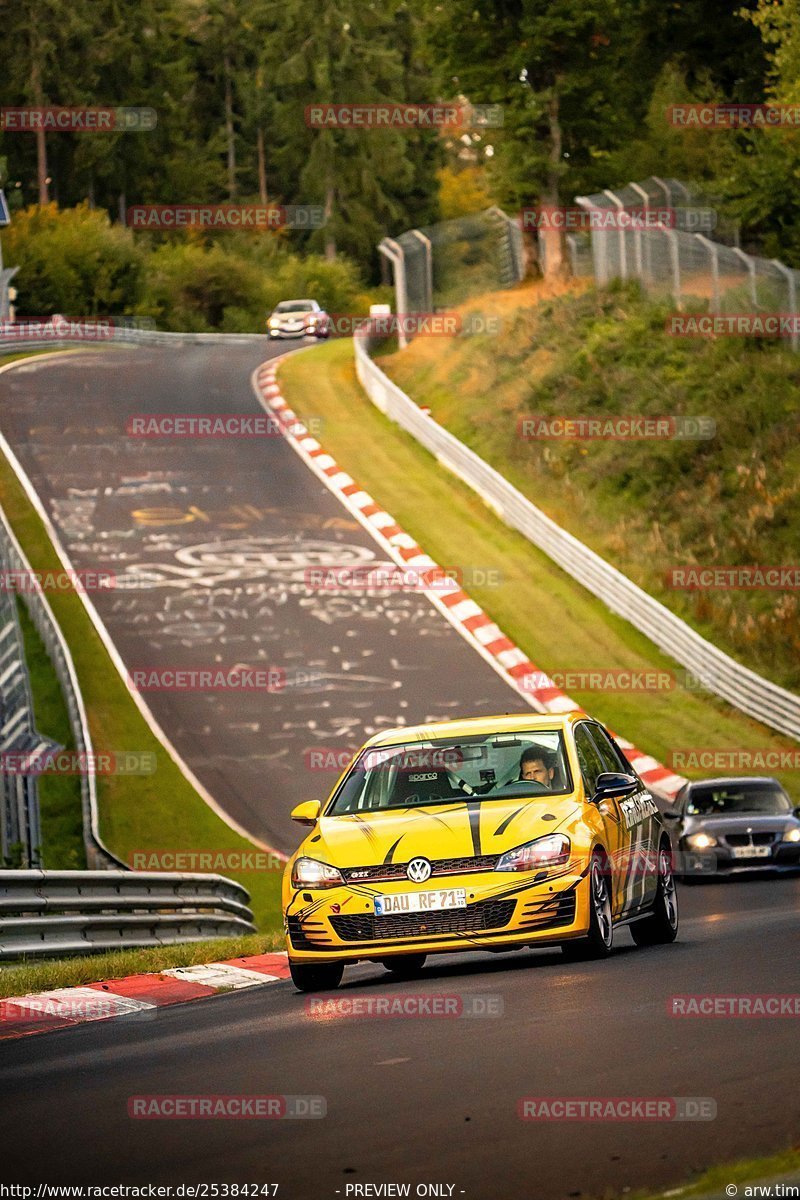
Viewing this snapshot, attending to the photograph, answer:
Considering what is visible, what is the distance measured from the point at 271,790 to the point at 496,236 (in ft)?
94.4

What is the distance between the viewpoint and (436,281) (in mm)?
48656

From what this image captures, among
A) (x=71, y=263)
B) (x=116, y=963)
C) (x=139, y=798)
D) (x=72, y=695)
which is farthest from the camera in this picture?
(x=71, y=263)

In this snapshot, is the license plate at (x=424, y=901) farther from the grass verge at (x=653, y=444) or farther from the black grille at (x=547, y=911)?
the grass verge at (x=653, y=444)

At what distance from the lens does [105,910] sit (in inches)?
591

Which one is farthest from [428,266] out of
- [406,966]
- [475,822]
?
[475,822]

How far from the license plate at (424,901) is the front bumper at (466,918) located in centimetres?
2

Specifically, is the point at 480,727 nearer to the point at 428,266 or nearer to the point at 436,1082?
the point at 436,1082

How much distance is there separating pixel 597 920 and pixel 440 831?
1031 mm

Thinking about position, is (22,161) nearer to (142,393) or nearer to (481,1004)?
(142,393)

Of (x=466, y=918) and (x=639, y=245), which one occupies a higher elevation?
(x=466, y=918)

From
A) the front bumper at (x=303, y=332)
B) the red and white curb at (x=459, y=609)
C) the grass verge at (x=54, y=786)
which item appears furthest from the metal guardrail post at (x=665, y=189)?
the grass verge at (x=54, y=786)

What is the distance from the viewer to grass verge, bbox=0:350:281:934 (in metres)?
22.3

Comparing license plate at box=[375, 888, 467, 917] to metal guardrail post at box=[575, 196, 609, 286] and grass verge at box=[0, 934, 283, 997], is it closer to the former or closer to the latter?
grass verge at box=[0, 934, 283, 997]

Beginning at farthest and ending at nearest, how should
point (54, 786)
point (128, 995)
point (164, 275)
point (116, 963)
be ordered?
point (164, 275) → point (54, 786) → point (116, 963) → point (128, 995)
